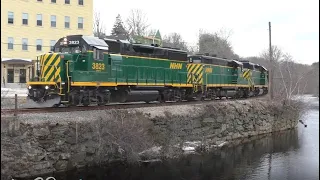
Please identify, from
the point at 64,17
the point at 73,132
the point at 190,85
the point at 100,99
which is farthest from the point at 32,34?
the point at 73,132

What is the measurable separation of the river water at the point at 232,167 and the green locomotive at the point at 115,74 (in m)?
3.94

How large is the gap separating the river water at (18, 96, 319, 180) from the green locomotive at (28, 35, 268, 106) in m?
3.94

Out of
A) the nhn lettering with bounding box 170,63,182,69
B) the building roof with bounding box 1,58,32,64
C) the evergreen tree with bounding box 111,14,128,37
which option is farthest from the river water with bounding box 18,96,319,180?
the evergreen tree with bounding box 111,14,128,37

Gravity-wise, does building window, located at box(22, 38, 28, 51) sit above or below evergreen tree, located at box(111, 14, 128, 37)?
below

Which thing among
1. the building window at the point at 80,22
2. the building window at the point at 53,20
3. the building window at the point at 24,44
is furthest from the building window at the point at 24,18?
the building window at the point at 80,22

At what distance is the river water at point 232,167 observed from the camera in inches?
558

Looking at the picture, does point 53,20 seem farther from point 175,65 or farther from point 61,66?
point 61,66

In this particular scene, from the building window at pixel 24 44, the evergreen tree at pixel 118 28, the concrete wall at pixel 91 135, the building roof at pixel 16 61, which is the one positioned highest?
the evergreen tree at pixel 118 28

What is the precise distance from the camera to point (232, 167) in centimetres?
1702

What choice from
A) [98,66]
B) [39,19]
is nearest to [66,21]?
[39,19]

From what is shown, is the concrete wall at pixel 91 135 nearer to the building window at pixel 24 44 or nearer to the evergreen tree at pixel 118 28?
the building window at pixel 24 44

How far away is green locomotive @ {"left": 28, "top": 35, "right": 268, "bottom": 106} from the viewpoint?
15516mm

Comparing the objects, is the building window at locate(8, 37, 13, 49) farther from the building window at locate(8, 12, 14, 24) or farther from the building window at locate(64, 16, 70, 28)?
the building window at locate(64, 16, 70, 28)

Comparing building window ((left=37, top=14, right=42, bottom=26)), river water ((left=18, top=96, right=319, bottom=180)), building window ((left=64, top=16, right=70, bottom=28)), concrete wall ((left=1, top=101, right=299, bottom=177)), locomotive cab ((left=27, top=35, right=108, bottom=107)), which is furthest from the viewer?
building window ((left=64, top=16, right=70, bottom=28))
